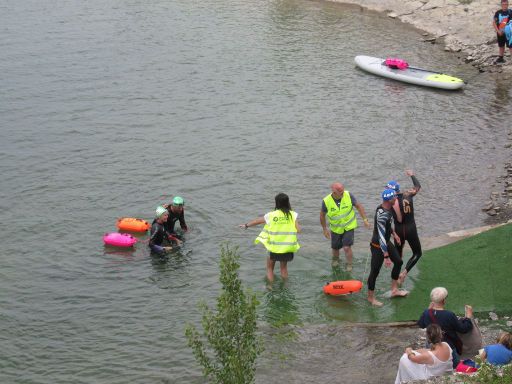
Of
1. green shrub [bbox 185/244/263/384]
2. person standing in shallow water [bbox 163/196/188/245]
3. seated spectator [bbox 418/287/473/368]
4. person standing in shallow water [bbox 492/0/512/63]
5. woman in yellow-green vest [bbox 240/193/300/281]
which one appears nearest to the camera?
green shrub [bbox 185/244/263/384]

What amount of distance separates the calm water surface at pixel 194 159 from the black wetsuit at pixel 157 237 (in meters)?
0.40

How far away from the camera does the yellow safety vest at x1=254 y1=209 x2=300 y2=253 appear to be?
15273 mm

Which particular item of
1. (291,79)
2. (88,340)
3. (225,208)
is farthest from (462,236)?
(291,79)

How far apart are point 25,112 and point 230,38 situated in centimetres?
1236

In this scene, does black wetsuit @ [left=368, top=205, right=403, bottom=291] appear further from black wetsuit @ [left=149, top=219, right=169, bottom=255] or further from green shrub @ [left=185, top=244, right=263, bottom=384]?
black wetsuit @ [left=149, top=219, right=169, bottom=255]

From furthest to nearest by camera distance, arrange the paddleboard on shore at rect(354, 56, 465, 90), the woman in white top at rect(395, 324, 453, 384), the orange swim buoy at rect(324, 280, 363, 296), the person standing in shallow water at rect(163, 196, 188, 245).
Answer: the paddleboard on shore at rect(354, 56, 465, 90)
the person standing in shallow water at rect(163, 196, 188, 245)
the orange swim buoy at rect(324, 280, 363, 296)
the woman in white top at rect(395, 324, 453, 384)

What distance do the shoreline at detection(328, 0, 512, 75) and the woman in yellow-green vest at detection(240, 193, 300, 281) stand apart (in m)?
19.8

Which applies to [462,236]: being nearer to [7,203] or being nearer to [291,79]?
[7,203]

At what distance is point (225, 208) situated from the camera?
20.6m

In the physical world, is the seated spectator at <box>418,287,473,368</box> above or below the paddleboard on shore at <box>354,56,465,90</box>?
below

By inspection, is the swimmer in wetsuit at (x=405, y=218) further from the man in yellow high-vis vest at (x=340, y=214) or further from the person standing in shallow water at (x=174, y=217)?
the person standing in shallow water at (x=174, y=217)

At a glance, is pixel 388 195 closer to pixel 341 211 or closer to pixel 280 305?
pixel 341 211

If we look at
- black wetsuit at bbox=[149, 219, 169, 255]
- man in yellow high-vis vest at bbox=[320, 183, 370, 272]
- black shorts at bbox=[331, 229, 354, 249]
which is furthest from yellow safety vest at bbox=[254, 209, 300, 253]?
black wetsuit at bbox=[149, 219, 169, 255]

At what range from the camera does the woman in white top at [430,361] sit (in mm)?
Answer: 11164
